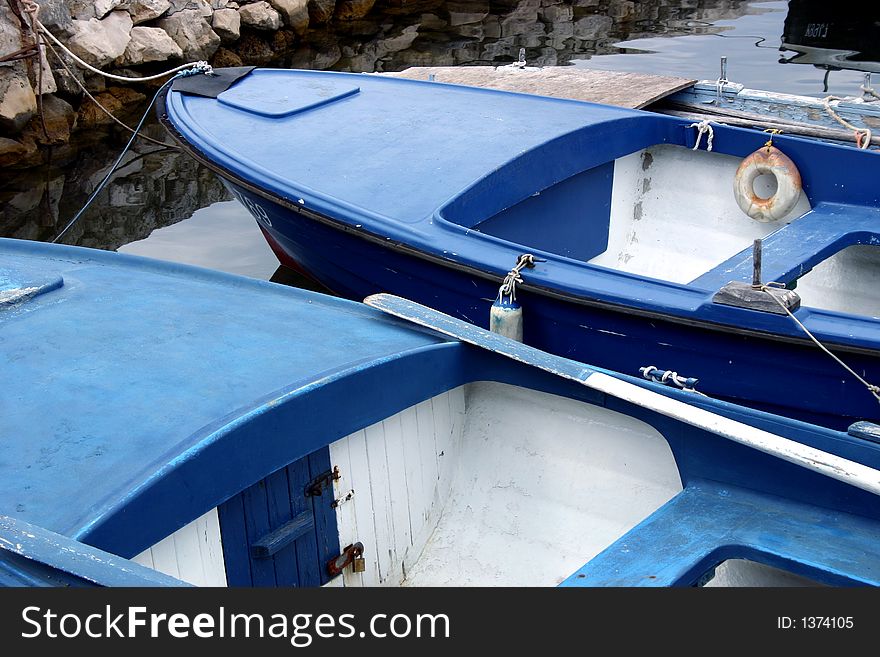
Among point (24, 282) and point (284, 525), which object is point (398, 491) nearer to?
point (284, 525)

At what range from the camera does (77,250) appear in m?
4.20

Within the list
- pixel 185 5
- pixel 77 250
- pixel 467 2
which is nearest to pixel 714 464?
pixel 77 250

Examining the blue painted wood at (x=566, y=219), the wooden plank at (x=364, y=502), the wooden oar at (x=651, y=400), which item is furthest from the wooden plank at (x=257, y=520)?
the blue painted wood at (x=566, y=219)

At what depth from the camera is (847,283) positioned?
17.6 feet

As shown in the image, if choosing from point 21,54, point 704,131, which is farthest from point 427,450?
point 21,54

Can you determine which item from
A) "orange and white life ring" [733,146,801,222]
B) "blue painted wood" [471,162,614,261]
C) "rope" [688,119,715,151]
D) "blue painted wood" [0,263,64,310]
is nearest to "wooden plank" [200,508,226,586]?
"blue painted wood" [0,263,64,310]

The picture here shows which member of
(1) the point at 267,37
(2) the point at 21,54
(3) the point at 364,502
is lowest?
(3) the point at 364,502

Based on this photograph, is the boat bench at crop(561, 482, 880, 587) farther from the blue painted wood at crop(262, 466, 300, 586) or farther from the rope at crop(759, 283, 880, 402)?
the rope at crop(759, 283, 880, 402)

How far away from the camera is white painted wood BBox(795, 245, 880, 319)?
528 centimetres

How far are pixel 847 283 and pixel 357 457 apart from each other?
325 cm

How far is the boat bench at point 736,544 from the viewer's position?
2604mm

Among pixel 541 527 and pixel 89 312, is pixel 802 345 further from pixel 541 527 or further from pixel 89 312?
pixel 89 312

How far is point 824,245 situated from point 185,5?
941cm

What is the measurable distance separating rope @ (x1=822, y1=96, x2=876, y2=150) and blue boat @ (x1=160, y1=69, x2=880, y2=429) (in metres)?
0.60
